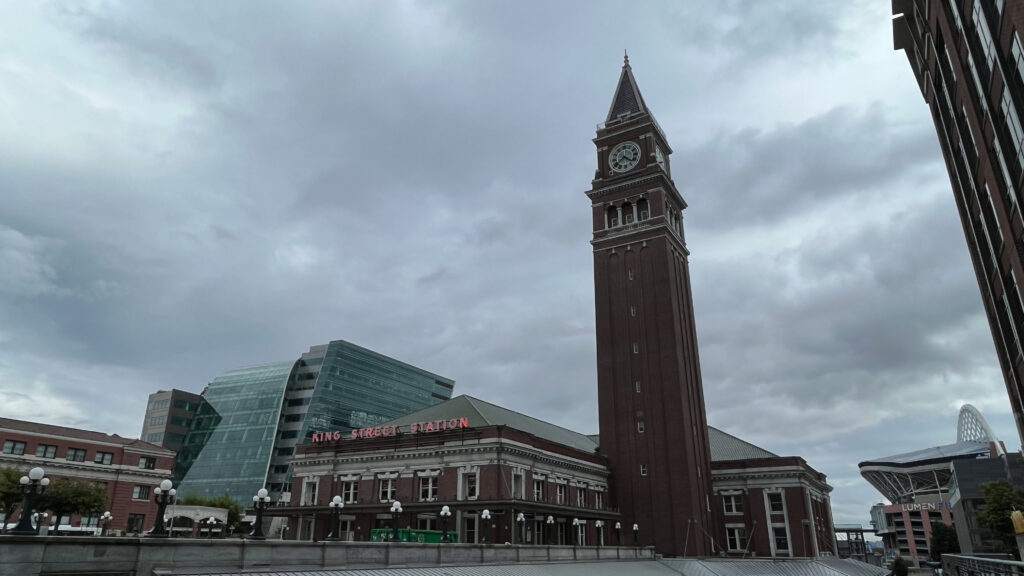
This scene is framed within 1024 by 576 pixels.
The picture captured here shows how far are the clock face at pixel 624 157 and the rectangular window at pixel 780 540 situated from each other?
46.7m

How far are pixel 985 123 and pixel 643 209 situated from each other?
51915mm

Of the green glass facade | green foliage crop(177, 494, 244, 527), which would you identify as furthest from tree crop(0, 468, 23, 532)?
the green glass facade


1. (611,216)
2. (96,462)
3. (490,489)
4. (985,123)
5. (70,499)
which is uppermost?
(611,216)

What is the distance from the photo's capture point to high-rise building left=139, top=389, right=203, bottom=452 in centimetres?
14450

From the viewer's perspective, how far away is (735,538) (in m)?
80.2

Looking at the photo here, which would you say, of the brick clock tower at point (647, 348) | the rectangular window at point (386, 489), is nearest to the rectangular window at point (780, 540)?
the brick clock tower at point (647, 348)

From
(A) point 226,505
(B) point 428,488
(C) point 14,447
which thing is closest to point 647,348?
(B) point 428,488

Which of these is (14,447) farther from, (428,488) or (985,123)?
(985,123)

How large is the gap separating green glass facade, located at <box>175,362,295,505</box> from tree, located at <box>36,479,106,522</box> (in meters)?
73.4

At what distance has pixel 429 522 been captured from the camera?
59.7 metres

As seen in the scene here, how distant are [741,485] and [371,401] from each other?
94876 mm

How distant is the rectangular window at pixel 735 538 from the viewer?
7950cm

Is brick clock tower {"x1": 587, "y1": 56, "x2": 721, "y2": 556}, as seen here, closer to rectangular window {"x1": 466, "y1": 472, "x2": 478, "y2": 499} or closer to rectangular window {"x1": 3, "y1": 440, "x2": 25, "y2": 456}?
rectangular window {"x1": 466, "y1": 472, "x2": 478, "y2": 499}

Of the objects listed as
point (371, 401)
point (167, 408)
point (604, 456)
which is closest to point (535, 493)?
point (604, 456)
